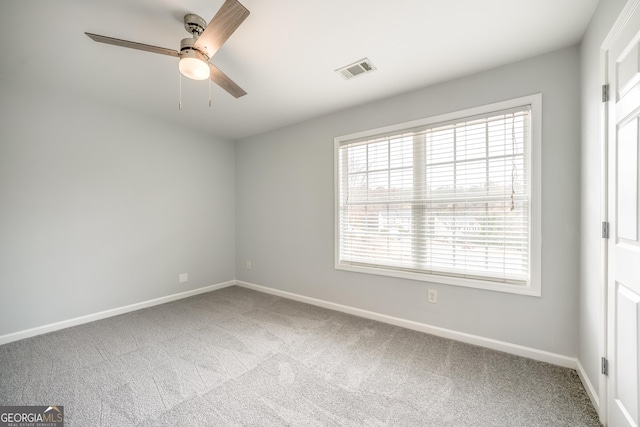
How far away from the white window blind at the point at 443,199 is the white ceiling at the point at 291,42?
55 centimetres

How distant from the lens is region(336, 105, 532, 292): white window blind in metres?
2.17

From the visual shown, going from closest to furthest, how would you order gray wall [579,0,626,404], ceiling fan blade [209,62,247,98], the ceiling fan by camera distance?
1. the ceiling fan
2. gray wall [579,0,626,404]
3. ceiling fan blade [209,62,247,98]

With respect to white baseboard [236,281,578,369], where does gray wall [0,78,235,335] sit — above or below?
above

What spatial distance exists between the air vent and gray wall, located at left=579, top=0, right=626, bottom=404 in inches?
56.9

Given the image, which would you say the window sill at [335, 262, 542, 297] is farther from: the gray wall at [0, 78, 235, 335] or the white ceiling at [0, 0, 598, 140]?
the gray wall at [0, 78, 235, 335]

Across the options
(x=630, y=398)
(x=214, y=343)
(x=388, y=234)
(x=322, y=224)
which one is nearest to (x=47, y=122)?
(x=214, y=343)

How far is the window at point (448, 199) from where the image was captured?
2.14 meters

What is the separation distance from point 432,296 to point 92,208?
3.91 meters

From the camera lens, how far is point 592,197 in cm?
167

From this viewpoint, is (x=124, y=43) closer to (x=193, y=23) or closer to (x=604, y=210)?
(x=193, y=23)

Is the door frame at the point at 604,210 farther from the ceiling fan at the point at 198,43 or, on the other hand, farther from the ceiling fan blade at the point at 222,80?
the ceiling fan blade at the point at 222,80

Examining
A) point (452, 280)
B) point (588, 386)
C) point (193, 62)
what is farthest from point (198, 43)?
point (588, 386)

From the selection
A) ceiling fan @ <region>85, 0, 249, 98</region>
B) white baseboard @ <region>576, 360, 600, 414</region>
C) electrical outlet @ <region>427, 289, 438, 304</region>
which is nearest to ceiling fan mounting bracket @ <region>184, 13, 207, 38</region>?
ceiling fan @ <region>85, 0, 249, 98</region>

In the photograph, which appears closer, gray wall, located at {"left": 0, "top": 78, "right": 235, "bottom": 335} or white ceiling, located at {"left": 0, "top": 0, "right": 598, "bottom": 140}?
white ceiling, located at {"left": 0, "top": 0, "right": 598, "bottom": 140}
